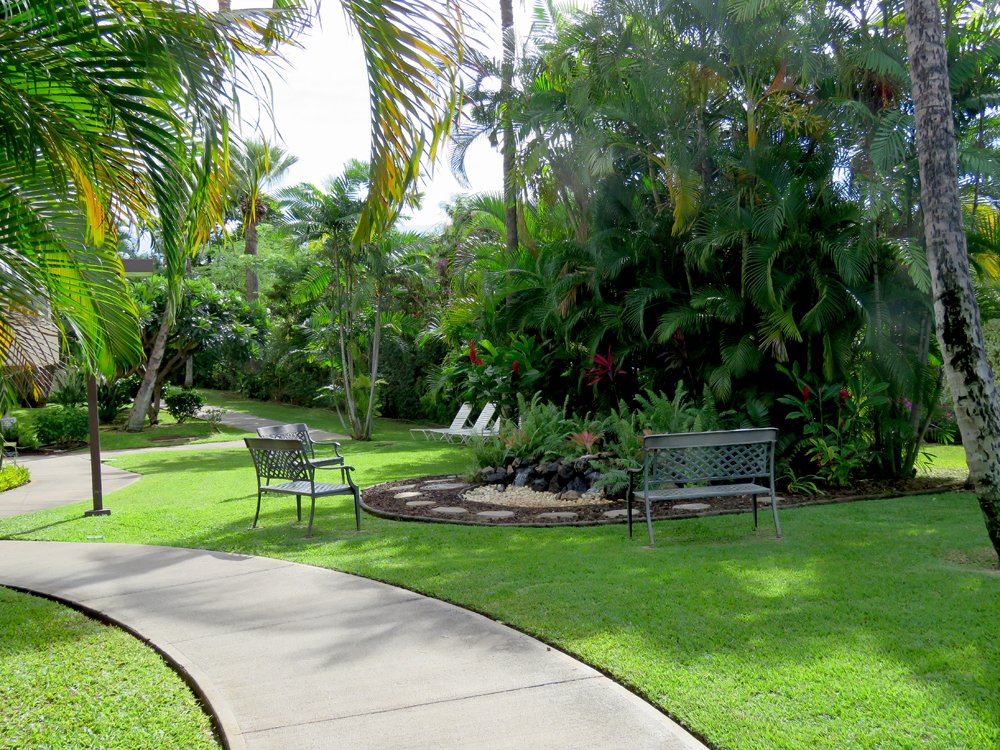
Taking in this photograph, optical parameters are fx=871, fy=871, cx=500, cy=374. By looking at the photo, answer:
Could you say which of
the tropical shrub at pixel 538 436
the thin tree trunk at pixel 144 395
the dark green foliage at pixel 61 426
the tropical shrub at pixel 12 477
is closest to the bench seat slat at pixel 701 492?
the tropical shrub at pixel 538 436

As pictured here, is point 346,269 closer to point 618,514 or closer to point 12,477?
point 12,477

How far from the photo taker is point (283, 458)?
8.76 m

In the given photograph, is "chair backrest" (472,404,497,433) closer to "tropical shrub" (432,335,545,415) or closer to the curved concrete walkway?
"tropical shrub" (432,335,545,415)

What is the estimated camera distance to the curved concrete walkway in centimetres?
360

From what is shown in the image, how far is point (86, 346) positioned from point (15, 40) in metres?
1.99

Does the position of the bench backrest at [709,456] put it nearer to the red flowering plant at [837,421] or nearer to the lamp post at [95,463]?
the red flowering plant at [837,421]

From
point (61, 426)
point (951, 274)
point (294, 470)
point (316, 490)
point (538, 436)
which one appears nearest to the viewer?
point (951, 274)

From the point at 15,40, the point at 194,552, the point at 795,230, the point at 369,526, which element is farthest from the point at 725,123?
the point at 15,40

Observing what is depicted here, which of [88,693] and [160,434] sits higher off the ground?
[160,434]

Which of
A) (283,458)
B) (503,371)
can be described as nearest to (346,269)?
(503,371)

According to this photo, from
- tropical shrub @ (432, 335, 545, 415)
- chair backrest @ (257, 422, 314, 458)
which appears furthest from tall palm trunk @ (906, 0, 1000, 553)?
tropical shrub @ (432, 335, 545, 415)

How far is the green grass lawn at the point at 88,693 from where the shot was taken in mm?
3744

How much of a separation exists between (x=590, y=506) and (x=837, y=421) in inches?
141

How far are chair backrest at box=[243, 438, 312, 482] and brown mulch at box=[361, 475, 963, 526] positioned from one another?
4.11 ft
